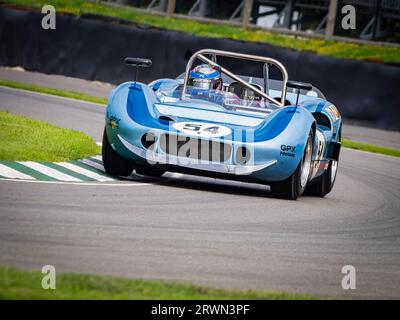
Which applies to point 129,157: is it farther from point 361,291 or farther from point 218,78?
point 361,291

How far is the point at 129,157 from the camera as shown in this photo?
9.46 meters

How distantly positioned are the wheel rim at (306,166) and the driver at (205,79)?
50.1 inches

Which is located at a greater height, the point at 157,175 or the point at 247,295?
the point at 247,295

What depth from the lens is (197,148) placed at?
917 centimetres

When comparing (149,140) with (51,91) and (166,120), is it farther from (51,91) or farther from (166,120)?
(51,91)

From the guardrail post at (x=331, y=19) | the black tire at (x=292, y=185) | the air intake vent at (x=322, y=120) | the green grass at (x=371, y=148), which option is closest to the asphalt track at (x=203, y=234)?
A: the black tire at (x=292, y=185)

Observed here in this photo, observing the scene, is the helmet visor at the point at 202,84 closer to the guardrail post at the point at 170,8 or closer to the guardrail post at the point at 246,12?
the guardrail post at the point at 246,12

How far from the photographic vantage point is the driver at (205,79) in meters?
10.7

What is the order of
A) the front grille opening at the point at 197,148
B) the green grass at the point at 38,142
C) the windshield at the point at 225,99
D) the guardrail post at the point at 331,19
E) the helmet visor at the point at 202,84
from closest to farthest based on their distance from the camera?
the front grille opening at the point at 197,148, the green grass at the point at 38,142, the windshield at the point at 225,99, the helmet visor at the point at 202,84, the guardrail post at the point at 331,19

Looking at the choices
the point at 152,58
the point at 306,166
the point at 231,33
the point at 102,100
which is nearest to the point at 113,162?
the point at 306,166
